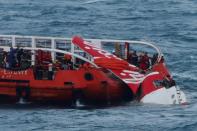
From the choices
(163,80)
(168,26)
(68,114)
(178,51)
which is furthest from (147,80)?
(168,26)

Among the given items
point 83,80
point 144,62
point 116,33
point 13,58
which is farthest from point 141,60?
point 116,33

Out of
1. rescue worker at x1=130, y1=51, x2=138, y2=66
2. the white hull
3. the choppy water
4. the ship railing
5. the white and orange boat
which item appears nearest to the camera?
the choppy water

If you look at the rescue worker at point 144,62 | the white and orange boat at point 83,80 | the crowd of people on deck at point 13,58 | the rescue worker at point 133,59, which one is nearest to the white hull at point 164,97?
the white and orange boat at point 83,80

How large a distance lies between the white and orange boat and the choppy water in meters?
0.87

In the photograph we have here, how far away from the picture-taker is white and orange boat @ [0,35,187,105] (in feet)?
159

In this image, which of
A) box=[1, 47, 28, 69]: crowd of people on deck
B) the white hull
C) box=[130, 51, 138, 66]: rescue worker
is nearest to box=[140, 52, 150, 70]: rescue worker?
box=[130, 51, 138, 66]: rescue worker

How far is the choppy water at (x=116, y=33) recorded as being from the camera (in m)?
44.3

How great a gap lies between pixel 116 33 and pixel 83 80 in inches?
1090

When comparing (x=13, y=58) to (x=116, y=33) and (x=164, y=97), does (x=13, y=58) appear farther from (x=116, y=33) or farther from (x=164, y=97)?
(x=116, y=33)

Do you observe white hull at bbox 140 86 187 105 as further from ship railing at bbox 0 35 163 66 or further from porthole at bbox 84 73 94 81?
porthole at bbox 84 73 94 81

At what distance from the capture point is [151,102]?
1933 inches

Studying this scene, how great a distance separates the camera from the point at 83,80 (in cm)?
4856

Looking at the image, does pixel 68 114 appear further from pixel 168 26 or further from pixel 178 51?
pixel 168 26

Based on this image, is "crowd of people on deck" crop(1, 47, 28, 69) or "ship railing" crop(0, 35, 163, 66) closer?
"crowd of people on deck" crop(1, 47, 28, 69)
